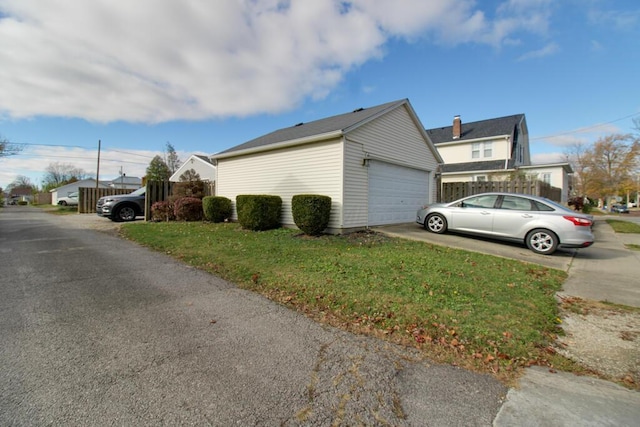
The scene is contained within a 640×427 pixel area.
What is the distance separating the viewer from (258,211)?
9.85 meters

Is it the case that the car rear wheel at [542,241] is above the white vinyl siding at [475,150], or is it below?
below

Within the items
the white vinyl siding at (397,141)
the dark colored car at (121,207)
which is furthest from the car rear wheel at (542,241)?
the dark colored car at (121,207)

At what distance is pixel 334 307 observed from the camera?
3.79m

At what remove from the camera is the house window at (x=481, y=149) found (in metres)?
23.4

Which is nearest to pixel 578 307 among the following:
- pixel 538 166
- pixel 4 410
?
pixel 4 410

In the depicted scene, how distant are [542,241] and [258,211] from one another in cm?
812

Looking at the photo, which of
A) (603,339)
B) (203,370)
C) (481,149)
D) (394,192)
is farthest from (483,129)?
(203,370)

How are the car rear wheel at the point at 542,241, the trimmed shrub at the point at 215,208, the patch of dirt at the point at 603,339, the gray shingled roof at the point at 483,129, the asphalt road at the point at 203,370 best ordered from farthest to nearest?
the gray shingled roof at the point at 483,129 < the trimmed shrub at the point at 215,208 < the car rear wheel at the point at 542,241 < the patch of dirt at the point at 603,339 < the asphalt road at the point at 203,370

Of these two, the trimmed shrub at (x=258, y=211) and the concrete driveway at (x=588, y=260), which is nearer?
the concrete driveway at (x=588, y=260)

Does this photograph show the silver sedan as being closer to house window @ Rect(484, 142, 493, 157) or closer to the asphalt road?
the asphalt road

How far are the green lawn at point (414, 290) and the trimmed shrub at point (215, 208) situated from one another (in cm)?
445

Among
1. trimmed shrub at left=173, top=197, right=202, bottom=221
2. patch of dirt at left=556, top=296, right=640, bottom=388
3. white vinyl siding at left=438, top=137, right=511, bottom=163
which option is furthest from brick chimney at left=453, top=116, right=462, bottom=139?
patch of dirt at left=556, top=296, right=640, bottom=388

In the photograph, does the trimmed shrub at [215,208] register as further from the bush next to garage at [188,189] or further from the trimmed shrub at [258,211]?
the trimmed shrub at [258,211]

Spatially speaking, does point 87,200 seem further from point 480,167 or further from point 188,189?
point 480,167
